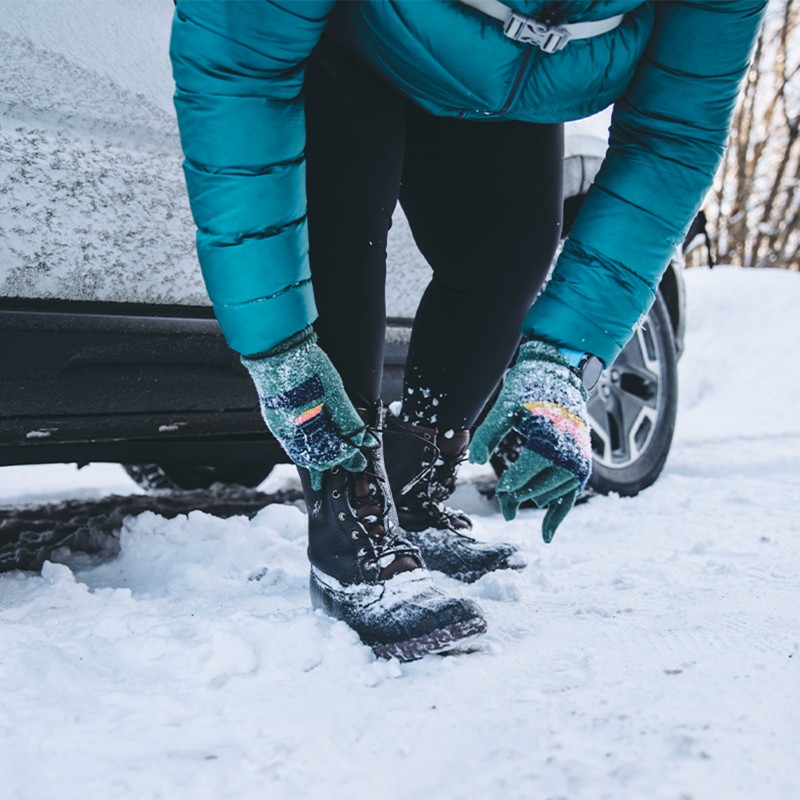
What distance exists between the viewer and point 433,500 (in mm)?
1482

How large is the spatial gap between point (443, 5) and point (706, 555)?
120 centimetres

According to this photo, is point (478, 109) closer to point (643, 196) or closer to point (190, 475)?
point (643, 196)

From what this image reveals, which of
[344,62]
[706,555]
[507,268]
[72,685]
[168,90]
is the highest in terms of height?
[344,62]

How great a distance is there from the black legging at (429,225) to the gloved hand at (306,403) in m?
0.13

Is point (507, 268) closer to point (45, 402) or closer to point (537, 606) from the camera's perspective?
point (537, 606)

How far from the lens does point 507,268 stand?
1.33m

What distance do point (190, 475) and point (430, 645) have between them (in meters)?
1.87

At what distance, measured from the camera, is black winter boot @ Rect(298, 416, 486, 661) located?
103 cm

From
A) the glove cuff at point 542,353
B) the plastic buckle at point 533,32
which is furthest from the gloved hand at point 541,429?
the plastic buckle at point 533,32

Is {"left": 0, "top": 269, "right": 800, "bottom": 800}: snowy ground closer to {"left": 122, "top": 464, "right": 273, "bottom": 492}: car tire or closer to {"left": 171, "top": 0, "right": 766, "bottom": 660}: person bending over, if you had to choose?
{"left": 171, "top": 0, "right": 766, "bottom": 660}: person bending over

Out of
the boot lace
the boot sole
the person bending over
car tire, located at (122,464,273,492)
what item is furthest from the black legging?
car tire, located at (122,464,273,492)

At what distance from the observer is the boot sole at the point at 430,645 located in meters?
1.02

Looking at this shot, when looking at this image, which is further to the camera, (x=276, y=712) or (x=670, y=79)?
(x=670, y=79)

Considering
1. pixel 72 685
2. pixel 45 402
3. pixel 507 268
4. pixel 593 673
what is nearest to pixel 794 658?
pixel 593 673
